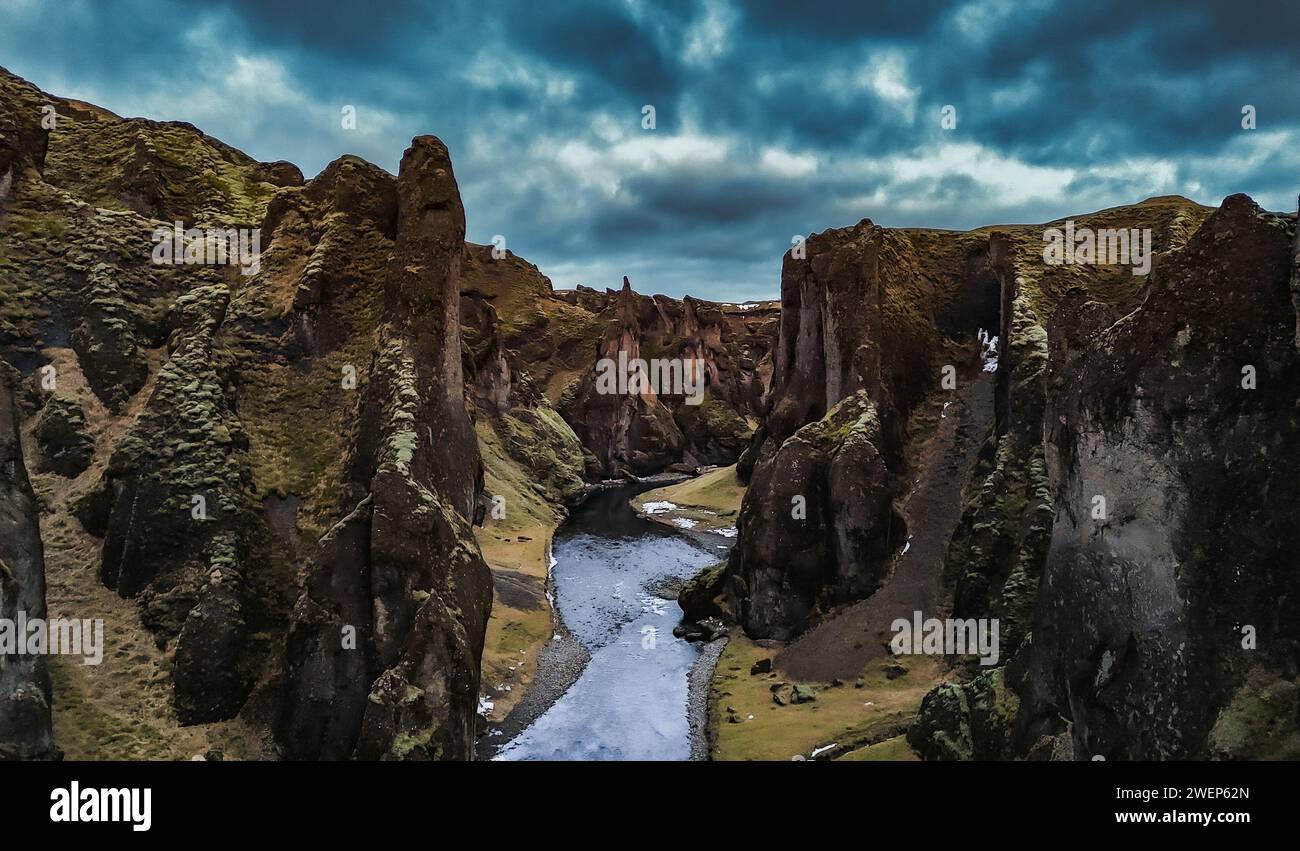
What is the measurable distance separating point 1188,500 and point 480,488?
43.2 m

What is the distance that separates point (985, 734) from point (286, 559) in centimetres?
2293

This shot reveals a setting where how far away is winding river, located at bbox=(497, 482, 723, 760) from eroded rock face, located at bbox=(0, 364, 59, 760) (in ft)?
49.9

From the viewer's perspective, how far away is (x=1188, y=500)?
16.6 meters

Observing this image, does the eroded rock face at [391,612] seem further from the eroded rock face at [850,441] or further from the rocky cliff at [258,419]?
the eroded rock face at [850,441]

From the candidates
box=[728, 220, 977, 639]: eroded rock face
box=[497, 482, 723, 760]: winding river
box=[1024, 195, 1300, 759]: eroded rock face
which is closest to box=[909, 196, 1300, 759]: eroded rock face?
box=[1024, 195, 1300, 759]: eroded rock face

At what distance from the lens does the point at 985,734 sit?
74.0 ft

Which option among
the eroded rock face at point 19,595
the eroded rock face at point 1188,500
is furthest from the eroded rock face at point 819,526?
the eroded rock face at point 19,595

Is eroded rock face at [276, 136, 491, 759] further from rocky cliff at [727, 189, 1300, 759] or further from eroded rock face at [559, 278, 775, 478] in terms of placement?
eroded rock face at [559, 278, 775, 478]

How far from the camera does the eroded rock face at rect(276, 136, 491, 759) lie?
22.4m

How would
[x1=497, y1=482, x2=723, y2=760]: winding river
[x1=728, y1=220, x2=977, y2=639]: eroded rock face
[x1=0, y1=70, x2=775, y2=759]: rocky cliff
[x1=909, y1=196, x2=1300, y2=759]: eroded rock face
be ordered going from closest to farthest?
[x1=909, y1=196, x2=1300, y2=759]: eroded rock face < [x1=0, y1=70, x2=775, y2=759]: rocky cliff < [x1=497, y1=482, x2=723, y2=760]: winding river < [x1=728, y1=220, x2=977, y2=639]: eroded rock face

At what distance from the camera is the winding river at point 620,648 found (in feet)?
104

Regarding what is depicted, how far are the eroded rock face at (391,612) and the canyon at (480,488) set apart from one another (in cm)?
11

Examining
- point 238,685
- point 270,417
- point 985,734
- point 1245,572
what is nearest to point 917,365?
point 985,734

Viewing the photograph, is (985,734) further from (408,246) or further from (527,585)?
(527,585)
